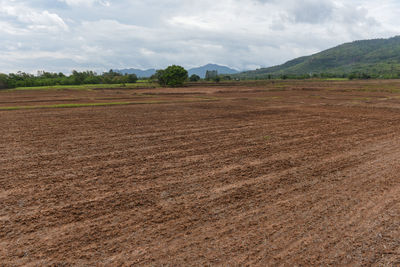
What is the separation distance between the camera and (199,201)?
6824mm

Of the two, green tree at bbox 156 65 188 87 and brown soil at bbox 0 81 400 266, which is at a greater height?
green tree at bbox 156 65 188 87

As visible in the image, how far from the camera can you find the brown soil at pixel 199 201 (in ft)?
16.0

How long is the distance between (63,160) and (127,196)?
15.4 ft

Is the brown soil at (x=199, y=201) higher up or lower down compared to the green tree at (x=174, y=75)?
lower down

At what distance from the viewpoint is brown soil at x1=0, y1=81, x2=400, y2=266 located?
487 centimetres

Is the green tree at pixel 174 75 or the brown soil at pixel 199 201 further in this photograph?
the green tree at pixel 174 75

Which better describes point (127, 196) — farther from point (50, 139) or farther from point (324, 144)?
point (324, 144)

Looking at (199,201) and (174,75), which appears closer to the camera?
(199,201)

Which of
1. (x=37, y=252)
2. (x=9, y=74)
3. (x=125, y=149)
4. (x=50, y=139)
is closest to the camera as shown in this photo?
(x=37, y=252)

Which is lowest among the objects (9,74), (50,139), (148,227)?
(148,227)

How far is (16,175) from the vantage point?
8.55 m

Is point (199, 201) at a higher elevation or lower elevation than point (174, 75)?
lower

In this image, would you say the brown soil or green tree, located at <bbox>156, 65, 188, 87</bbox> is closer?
the brown soil

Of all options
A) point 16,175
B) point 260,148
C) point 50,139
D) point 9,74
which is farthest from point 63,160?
point 9,74
